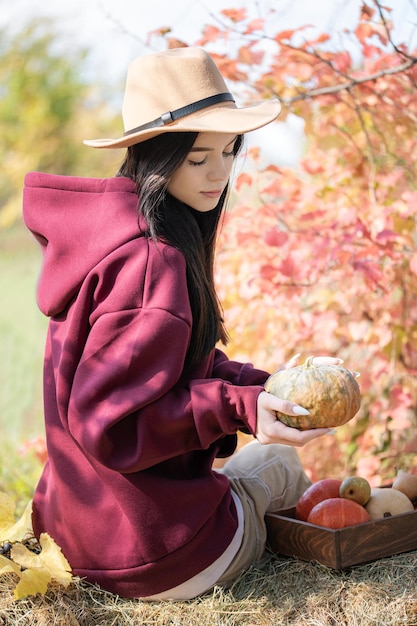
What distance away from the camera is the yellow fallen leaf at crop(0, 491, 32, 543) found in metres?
2.19

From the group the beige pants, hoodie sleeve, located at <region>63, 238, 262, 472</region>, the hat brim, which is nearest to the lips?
the hat brim

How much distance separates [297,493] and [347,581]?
19.2 inches

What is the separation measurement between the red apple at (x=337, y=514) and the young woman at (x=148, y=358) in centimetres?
20

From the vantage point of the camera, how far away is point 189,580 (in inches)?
84.3

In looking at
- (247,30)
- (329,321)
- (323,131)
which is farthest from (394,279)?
(247,30)

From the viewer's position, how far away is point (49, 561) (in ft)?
6.83

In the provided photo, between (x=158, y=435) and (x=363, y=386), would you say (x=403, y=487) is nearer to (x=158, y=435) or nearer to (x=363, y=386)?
(x=158, y=435)

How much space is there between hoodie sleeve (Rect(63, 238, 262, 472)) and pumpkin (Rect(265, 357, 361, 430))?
89mm

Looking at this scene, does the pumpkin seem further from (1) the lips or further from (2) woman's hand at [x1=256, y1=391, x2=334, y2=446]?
(1) the lips

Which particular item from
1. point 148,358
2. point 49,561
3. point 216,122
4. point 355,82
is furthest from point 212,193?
point 355,82

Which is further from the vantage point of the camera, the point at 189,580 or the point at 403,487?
the point at 403,487

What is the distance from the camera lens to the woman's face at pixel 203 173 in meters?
2.10

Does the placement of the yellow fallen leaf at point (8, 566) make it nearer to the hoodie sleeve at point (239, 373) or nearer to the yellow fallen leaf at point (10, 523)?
the yellow fallen leaf at point (10, 523)

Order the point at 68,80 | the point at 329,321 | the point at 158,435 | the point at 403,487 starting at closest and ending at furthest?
the point at 158,435 < the point at 403,487 < the point at 329,321 < the point at 68,80
